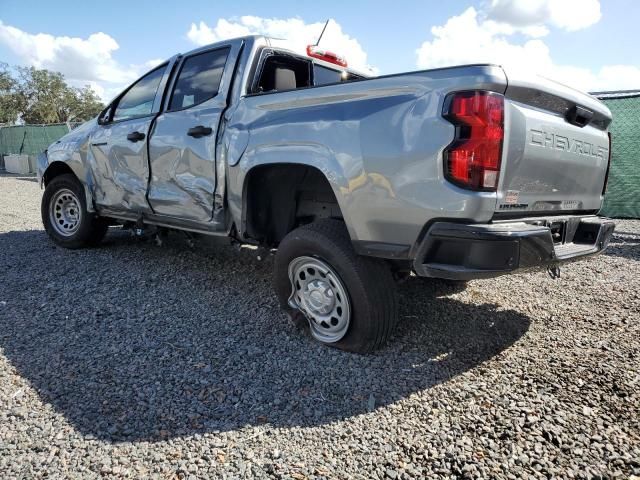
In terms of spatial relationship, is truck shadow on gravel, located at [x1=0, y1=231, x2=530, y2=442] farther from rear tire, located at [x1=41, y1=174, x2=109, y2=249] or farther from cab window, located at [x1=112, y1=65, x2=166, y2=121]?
cab window, located at [x1=112, y1=65, x2=166, y2=121]

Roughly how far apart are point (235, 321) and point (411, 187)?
177 centimetres

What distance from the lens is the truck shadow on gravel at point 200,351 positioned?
93.2 inches

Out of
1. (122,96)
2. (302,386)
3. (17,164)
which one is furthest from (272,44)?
(17,164)

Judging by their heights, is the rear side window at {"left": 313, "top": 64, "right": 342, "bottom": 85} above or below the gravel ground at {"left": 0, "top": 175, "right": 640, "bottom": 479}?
above

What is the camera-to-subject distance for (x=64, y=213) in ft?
18.5

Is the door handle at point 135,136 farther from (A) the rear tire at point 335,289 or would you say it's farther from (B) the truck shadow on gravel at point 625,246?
(B) the truck shadow on gravel at point 625,246

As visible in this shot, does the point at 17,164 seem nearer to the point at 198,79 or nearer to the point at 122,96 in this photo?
the point at 122,96

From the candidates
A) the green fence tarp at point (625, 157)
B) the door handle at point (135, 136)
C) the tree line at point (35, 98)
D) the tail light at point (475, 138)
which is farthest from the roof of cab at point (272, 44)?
the tree line at point (35, 98)

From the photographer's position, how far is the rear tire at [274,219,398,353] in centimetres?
278

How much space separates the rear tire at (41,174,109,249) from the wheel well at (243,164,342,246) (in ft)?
8.52

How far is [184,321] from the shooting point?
3.49 metres

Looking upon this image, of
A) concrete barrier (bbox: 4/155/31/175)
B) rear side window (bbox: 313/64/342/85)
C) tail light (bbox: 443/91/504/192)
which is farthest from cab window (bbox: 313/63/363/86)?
concrete barrier (bbox: 4/155/31/175)

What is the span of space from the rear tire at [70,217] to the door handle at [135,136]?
49.3 inches

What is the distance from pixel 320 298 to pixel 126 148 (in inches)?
105
